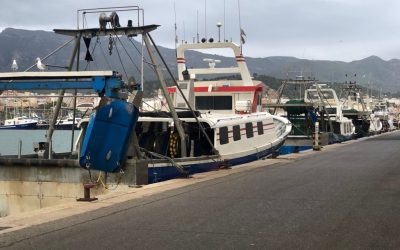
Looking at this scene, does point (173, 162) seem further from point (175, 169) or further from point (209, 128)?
point (209, 128)

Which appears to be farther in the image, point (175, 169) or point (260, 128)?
Answer: point (260, 128)

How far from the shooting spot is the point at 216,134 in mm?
18344

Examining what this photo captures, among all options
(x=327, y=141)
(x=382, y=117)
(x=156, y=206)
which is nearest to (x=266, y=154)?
(x=156, y=206)

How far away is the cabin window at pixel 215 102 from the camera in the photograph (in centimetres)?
2361

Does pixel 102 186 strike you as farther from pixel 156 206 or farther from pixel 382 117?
pixel 382 117

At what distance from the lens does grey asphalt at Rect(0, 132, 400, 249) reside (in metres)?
7.43

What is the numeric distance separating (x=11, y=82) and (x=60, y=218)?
5853 millimetres

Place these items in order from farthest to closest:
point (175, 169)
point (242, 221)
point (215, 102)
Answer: point (215, 102) → point (175, 169) → point (242, 221)

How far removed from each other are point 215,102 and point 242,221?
15095mm

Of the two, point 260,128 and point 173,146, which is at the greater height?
point 260,128

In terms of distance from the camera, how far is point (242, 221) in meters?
8.86

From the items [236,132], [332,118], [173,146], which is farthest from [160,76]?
[332,118]

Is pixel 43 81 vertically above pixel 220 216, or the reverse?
pixel 43 81

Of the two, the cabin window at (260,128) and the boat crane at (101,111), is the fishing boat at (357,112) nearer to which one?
the cabin window at (260,128)
